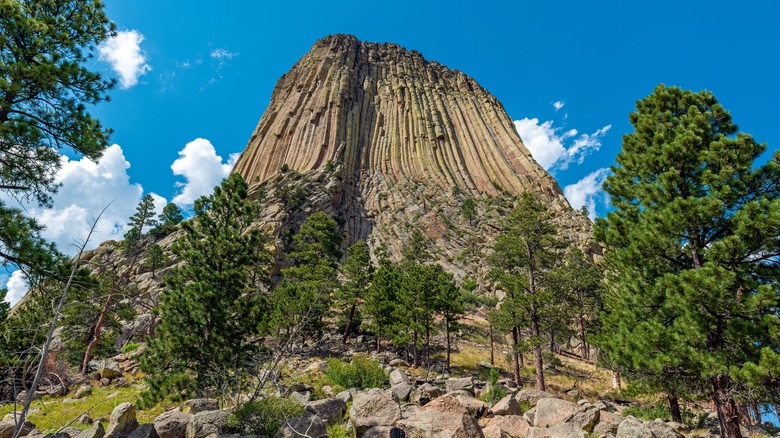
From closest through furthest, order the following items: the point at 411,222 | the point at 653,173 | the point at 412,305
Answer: the point at 653,173 < the point at 412,305 < the point at 411,222

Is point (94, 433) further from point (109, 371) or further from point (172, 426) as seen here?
point (109, 371)

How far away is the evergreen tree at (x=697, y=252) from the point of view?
9.02m

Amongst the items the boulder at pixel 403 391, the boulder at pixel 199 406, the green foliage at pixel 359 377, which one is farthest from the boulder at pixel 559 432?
the green foliage at pixel 359 377

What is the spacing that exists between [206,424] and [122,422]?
2.62m

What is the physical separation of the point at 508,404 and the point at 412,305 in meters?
18.1

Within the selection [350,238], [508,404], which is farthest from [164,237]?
[508,404]

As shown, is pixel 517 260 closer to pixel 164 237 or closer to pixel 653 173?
pixel 653 173

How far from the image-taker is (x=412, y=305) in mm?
29188

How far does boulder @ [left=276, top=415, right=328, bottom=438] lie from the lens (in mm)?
8133

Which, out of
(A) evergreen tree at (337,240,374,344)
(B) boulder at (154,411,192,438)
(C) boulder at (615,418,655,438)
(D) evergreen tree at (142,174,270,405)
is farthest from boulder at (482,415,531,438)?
(A) evergreen tree at (337,240,374,344)

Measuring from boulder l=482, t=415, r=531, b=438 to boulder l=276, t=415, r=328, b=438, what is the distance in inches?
152

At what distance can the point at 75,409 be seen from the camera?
16.4m

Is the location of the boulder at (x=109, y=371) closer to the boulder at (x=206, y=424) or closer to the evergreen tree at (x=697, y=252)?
the boulder at (x=206, y=424)

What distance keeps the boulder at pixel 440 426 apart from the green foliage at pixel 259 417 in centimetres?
279
